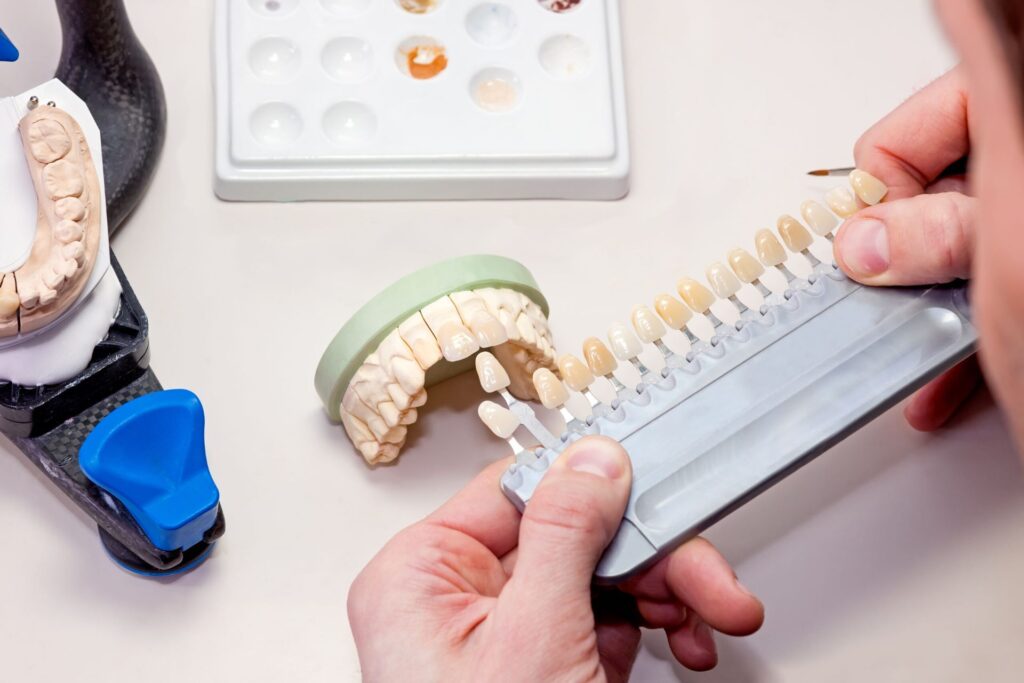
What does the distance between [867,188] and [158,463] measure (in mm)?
487

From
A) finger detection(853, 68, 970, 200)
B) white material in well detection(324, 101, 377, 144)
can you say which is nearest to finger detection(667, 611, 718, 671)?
finger detection(853, 68, 970, 200)

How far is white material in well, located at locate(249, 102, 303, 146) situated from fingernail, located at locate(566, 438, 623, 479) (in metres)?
0.38

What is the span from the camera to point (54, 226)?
72 cm

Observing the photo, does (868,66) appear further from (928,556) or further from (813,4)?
(928,556)

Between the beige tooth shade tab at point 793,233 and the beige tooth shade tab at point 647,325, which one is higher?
the beige tooth shade tab at point 793,233

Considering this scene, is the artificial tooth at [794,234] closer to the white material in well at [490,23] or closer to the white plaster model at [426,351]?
the white plaster model at [426,351]

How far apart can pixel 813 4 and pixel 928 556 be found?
0.48 metres

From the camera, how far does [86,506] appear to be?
2.43ft

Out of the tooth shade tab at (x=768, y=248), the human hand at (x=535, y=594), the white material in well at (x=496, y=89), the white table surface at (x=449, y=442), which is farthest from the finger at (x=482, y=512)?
the white material in well at (x=496, y=89)

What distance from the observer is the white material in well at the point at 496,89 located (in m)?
0.90

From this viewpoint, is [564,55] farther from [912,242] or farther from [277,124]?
[912,242]

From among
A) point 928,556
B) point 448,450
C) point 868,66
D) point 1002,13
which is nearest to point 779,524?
point 928,556

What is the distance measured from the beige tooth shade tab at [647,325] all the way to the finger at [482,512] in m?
0.12

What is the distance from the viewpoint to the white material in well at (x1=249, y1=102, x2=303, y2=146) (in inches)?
34.7
